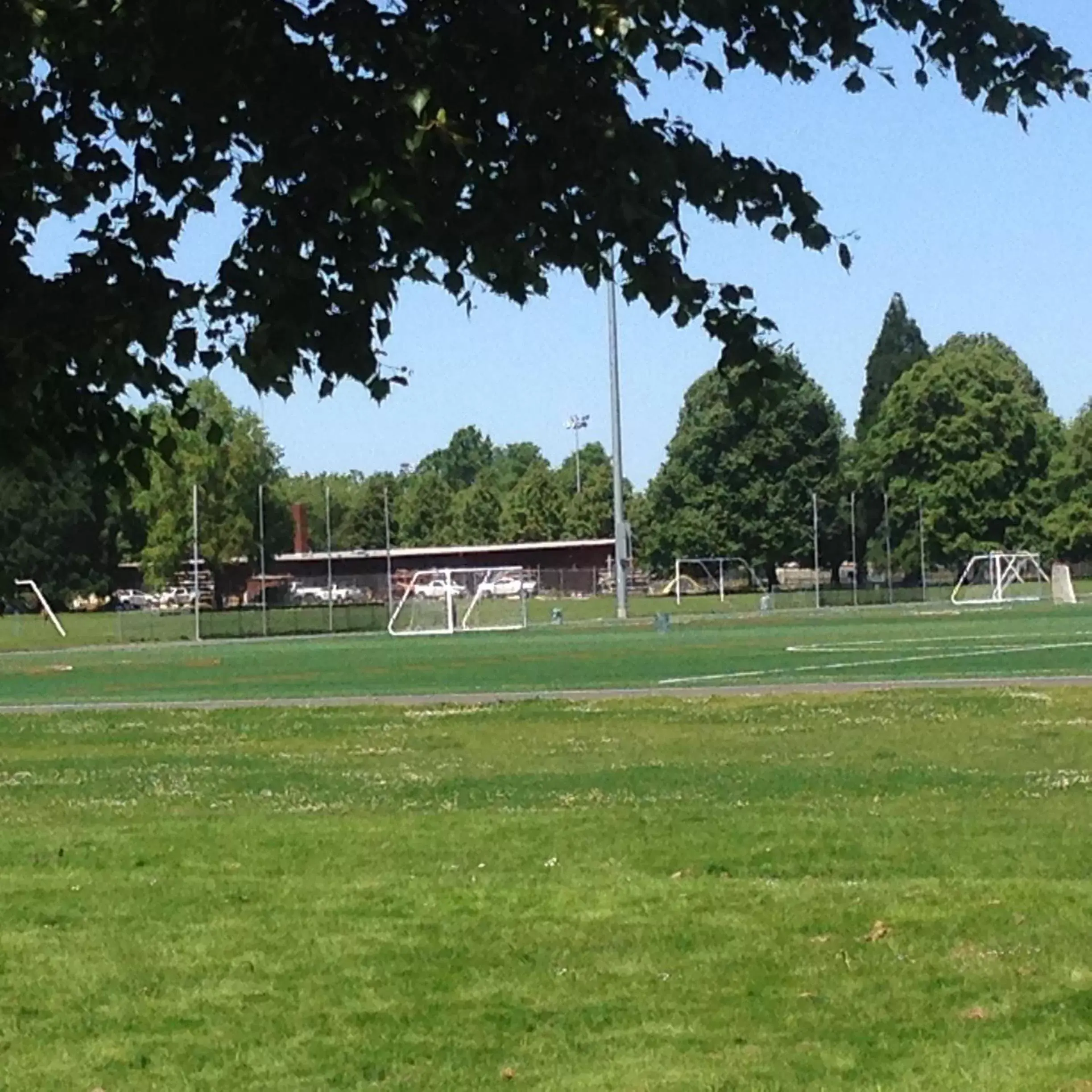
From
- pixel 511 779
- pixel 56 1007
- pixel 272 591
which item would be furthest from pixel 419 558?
pixel 56 1007

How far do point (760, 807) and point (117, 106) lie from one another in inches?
449

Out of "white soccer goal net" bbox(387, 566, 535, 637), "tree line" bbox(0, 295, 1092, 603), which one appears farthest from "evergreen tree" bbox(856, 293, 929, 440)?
"white soccer goal net" bbox(387, 566, 535, 637)

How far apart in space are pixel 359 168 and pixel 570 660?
44.0 m

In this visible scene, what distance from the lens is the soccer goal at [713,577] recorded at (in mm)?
121500

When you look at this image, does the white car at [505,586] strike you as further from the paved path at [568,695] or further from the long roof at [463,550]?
the paved path at [568,695]

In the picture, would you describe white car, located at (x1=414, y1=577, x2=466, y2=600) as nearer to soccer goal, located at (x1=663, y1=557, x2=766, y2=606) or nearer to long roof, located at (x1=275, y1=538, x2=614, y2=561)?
soccer goal, located at (x1=663, y1=557, x2=766, y2=606)

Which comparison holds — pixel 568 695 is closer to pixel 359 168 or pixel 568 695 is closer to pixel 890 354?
pixel 359 168

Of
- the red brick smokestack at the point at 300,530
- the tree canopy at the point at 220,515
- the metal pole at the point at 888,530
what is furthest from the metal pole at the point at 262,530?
the metal pole at the point at 888,530

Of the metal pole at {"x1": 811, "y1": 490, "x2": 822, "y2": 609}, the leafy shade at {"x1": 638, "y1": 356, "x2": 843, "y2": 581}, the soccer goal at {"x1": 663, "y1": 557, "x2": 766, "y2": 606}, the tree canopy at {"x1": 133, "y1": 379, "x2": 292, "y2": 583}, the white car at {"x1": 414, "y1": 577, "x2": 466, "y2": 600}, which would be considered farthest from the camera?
the soccer goal at {"x1": 663, "y1": 557, "x2": 766, "y2": 606}

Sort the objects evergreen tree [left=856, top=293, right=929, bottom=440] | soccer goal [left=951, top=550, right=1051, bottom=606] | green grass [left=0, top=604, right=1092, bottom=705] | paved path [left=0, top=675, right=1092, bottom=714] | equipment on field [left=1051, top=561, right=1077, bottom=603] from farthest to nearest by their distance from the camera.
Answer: evergreen tree [left=856, top=293, right=929, bottom=440] → soccer goal [left=951, top=550, right=1051, bottom=606] → equipment on field [left=1051, top=561, right=1077, bottom=603] → green grass [left=0, top=604, right=1092, bottom=705] → paved path [left=0, top=675, right=1092, bottom=714]

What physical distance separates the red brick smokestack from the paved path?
101m

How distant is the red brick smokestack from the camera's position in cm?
14212

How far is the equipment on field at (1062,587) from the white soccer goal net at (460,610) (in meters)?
24.4

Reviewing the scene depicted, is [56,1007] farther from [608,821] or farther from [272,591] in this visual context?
[272,591]
